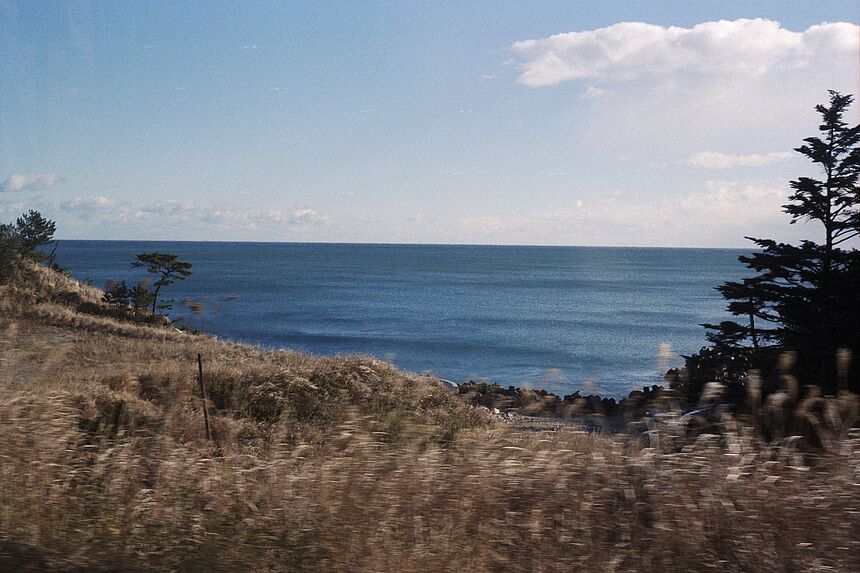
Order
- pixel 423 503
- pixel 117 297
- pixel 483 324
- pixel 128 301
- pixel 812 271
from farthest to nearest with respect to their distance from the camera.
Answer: pixel 483 324 < pixel 128 301 < pixel 117 297 < pixel 812 271 < pixel 423 503

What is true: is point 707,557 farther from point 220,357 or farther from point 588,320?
point 588,320

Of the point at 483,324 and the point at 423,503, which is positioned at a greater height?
the point at 423,503

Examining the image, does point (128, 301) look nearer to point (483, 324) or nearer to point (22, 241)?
point (22, 241)

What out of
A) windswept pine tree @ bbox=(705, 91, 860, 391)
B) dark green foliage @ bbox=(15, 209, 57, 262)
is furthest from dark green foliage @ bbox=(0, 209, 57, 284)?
windswept pine tree @ bbox=(705, 91, 860, 391)

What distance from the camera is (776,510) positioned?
376 centimetres

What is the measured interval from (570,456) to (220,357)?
1694cm

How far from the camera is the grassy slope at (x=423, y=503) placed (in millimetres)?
3596

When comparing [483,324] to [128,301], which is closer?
[128,301]

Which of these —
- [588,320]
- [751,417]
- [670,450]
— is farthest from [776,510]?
[588,320]

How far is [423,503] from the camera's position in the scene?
3.99 meters

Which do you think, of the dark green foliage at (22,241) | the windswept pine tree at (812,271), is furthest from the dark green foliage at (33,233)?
the windswept pine tree at (812,271)

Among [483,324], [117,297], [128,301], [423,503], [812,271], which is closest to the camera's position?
[423,503]

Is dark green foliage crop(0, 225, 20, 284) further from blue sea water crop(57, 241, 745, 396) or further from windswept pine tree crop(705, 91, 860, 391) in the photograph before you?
windswept pine tree crop(705, 91, 860, 391)

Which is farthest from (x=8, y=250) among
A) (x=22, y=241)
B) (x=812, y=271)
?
(x=812, y=271)
